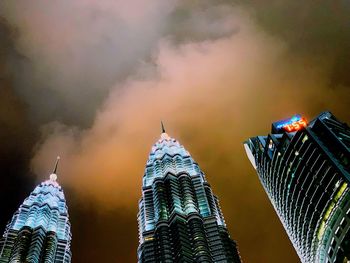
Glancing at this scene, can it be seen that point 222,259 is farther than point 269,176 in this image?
No

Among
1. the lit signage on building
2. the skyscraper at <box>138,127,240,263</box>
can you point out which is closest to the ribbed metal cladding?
the skyscraper at <box>138,127,240,263</box>

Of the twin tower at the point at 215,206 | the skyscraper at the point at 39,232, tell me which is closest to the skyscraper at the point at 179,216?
the twin tower at the point at 215,206

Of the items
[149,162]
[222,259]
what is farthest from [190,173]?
[222,259]

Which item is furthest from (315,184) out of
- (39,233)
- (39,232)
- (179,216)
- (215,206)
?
(39,232)

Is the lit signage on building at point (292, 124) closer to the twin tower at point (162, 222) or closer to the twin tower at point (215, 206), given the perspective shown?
the twin tower at point (215, 206)

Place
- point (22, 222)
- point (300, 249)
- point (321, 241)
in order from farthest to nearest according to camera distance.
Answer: point (22, 222)
point (300, 249)
point (321, 241)

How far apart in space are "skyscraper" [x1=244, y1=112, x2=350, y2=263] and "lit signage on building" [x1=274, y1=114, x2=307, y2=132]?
300 centimetres

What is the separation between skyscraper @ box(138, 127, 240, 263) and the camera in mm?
109188

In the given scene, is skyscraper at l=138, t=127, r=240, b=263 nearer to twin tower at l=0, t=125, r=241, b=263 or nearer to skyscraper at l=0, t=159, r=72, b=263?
twin tower at l=0, t=125, r=241, b=263

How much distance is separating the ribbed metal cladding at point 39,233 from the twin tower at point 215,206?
288mm

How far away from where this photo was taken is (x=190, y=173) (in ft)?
466

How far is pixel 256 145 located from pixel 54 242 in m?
66.5

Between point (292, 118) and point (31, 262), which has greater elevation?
point (292, 118)

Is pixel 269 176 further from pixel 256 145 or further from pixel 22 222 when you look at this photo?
pixel 22 222
